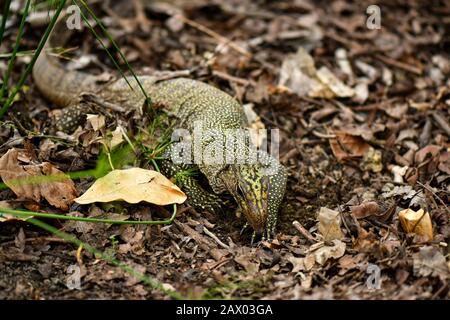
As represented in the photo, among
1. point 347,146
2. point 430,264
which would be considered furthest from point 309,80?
point 430,264

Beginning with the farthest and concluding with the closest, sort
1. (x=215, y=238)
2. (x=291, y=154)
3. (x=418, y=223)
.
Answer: (x=291, y=154)
(x=215, y=238)
(x=418, y=223)

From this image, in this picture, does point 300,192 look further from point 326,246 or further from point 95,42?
point 95,42

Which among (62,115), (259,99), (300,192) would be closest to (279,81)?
(259,99)

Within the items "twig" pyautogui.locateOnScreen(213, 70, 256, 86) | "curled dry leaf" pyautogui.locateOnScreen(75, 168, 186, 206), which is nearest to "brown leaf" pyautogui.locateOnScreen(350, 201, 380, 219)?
"curled dry leaf" pyautogui.locateOnScreen(75, 168, 186, 206)

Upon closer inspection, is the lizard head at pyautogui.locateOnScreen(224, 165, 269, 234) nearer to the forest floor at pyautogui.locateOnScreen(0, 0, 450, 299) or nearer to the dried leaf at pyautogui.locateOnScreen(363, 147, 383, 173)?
the forest floor at pyautogui.locateOnScreen(0, 0, 450, 299)

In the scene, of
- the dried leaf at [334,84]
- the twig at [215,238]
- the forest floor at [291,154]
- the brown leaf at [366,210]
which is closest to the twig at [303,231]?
the forest floor at [291,154]

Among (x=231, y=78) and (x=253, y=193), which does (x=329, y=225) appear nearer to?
(x=253, y=193)

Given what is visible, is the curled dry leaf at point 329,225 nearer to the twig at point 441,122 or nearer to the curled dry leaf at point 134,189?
the curled dry leaf at point 134,189
